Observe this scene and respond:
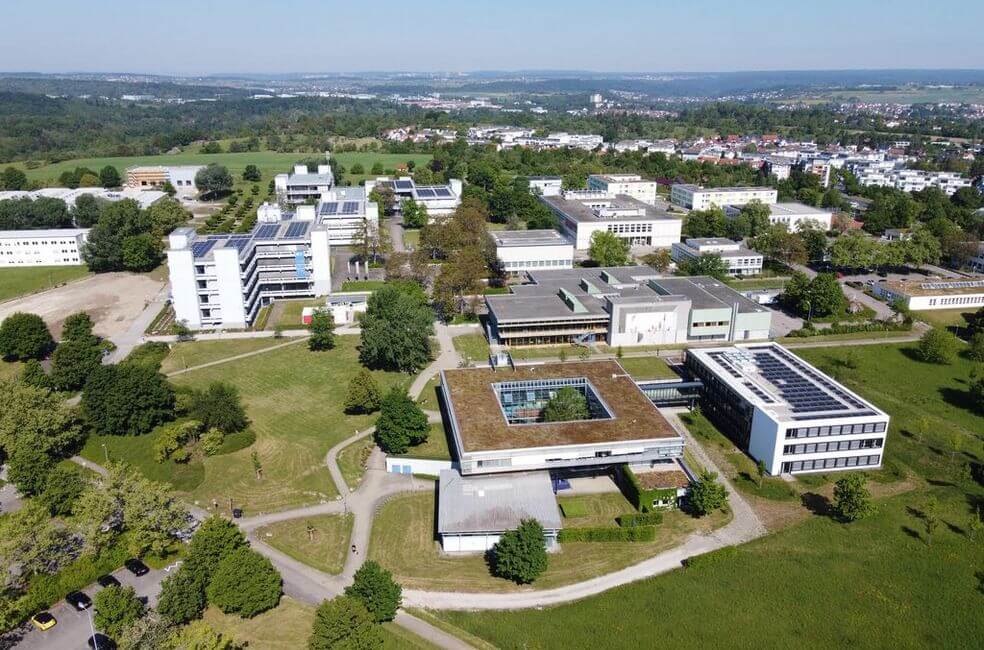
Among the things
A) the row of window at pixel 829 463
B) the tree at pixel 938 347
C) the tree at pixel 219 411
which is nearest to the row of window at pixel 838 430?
the row of window at pixel 829 463

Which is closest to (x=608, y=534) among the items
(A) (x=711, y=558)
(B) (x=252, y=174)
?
(A) (x=711, y=558)

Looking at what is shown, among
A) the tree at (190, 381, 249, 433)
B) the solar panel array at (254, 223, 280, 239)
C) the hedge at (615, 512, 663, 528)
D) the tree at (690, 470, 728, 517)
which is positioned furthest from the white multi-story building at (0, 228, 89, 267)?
the tree at (690, 470, 728, 517)

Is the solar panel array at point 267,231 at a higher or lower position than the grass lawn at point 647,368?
higher

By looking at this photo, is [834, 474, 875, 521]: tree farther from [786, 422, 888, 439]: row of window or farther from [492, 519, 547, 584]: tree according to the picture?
[492, 519, 547, 584]: tree

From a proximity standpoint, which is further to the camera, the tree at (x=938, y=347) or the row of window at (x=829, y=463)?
the tree at (x=938, y=347)

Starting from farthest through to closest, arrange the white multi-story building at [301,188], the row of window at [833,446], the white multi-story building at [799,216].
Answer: the white multi-story building at [301,188] → the white multi-story building at [799,216] → the row of window at [833,446]

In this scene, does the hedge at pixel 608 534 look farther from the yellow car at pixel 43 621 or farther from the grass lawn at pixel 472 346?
the grass lawn at pixel 472 346
